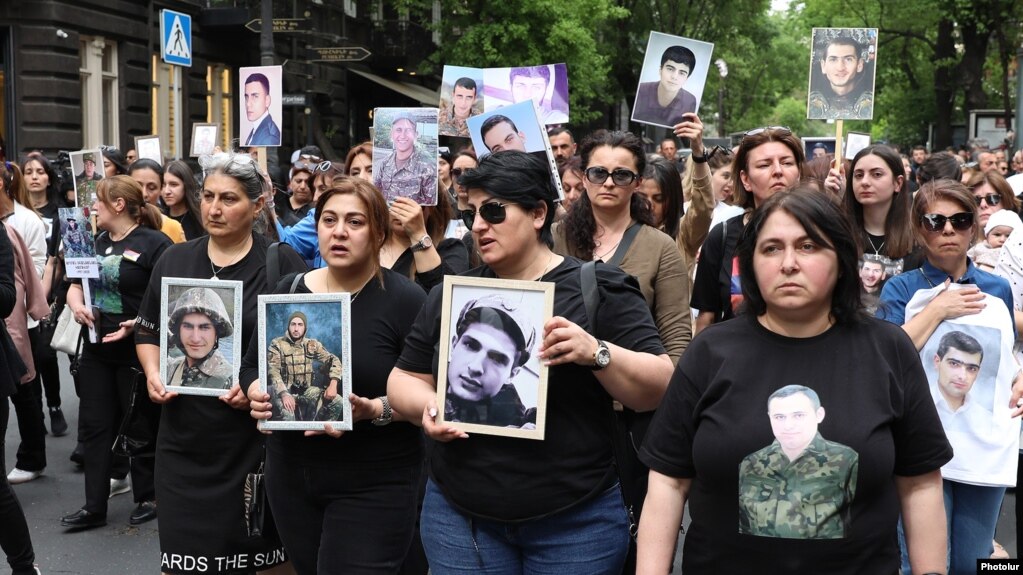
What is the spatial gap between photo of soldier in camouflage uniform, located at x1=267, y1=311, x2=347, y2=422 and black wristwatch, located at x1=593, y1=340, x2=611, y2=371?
1.09m

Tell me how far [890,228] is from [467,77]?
3881mm

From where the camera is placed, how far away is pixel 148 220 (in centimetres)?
730

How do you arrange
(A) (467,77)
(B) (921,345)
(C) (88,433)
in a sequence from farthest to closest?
(A) (467,77) → (C) (88,433) → (B) (921,345)

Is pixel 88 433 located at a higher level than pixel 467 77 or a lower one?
lower

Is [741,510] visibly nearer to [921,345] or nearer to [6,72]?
[921,345]

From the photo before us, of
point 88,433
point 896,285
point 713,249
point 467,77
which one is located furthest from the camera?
point 467,77

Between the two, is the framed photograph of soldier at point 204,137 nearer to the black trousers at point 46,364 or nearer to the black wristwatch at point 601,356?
the black trousers at point 46,364

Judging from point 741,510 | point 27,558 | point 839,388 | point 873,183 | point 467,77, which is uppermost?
point 467,77

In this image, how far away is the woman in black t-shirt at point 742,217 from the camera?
17.1ft

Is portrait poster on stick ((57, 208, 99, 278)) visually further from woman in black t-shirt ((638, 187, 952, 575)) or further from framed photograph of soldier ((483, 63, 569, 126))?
woman in black t-shirt ((638, 187, 952, 575))

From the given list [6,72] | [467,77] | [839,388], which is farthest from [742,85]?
[839,388]

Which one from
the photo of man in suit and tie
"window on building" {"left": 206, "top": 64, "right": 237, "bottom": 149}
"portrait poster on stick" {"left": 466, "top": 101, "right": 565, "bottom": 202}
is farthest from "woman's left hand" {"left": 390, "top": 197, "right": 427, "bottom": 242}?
"window on building" {"left": 206, "top": 64, "right": 237, "bottom": 149}

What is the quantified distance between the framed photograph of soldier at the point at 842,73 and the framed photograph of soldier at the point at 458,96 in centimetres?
229

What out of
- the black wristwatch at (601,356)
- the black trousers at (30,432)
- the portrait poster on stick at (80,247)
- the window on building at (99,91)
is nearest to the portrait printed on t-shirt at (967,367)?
the black wristwatch at (601,356)
